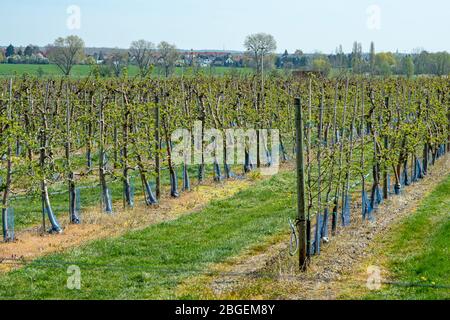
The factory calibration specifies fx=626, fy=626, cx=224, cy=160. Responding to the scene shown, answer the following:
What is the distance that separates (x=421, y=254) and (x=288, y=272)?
11.2 ft

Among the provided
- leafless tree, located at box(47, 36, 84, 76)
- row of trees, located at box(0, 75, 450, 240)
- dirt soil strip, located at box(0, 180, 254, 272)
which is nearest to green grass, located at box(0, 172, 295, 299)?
dirt soil strip, located at box(0, 180, 254, 272)

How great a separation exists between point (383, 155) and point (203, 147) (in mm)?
8360

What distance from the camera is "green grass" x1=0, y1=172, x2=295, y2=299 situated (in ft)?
40.5

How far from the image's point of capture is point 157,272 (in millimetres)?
13562

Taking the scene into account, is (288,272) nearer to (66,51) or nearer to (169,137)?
(169,137)

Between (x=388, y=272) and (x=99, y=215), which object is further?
(x=99, y=215)

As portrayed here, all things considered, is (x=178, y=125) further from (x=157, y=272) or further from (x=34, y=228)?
(x=157, y=272)

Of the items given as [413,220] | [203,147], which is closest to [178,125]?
[203,147]

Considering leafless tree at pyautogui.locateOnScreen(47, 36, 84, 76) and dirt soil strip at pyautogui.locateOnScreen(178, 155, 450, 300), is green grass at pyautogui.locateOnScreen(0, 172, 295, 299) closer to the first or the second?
dirt soil strip at pyautogui.locateOnScreen(178, 155, 450, 300)

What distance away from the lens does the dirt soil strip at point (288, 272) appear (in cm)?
1199

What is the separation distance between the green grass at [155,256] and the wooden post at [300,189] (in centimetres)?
225

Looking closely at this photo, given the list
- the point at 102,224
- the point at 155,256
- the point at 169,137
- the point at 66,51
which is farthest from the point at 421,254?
the point at 66,51

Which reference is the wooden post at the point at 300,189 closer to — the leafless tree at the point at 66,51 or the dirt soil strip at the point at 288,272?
the dirt soil strip at the point at 288,272

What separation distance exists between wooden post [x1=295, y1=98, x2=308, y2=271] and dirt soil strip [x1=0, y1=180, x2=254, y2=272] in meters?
6.11
